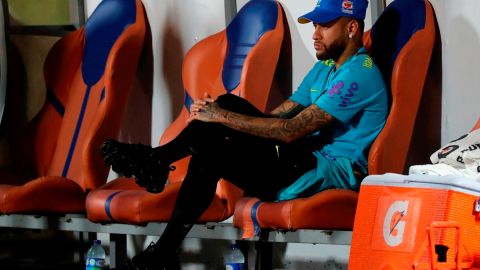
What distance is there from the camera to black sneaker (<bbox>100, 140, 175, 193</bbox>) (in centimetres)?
305

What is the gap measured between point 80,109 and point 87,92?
74mm

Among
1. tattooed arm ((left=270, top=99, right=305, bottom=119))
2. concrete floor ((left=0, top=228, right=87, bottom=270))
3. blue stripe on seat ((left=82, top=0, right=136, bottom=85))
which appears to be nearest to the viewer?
tattooed arm ((left=270, top=99, right=305, bottom=119))

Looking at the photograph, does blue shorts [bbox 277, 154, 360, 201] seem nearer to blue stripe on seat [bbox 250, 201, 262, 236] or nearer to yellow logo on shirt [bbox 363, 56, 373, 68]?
blue stripe on seat [bbox 250, 201, 262, 236]

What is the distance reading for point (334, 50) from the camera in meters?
3.17

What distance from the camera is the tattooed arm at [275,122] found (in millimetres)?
3035

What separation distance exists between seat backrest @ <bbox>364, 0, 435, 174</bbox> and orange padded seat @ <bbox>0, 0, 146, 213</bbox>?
3.93ft

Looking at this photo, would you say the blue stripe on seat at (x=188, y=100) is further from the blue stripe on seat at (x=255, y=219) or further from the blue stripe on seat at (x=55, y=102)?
the blue stripe on seat at (x=255, y=219)

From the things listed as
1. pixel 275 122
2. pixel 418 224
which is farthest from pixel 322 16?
pixel 418 224

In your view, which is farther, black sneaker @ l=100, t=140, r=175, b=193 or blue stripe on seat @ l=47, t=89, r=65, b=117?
blue stripe on seat @ l=47, t=89, r=65, b=117

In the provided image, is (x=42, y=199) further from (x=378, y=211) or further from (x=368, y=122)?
(x=378, y=211)

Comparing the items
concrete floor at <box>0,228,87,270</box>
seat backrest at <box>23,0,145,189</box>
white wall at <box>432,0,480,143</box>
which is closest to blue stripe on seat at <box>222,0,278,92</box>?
seat backrest at <box>23,0,145,189</box>

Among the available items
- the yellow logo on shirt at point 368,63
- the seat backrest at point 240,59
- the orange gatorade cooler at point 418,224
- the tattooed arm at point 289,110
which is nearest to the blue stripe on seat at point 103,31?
the seat backrest at point 240,59

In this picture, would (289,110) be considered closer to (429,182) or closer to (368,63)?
(368,63)

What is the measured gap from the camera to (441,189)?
2289mm
